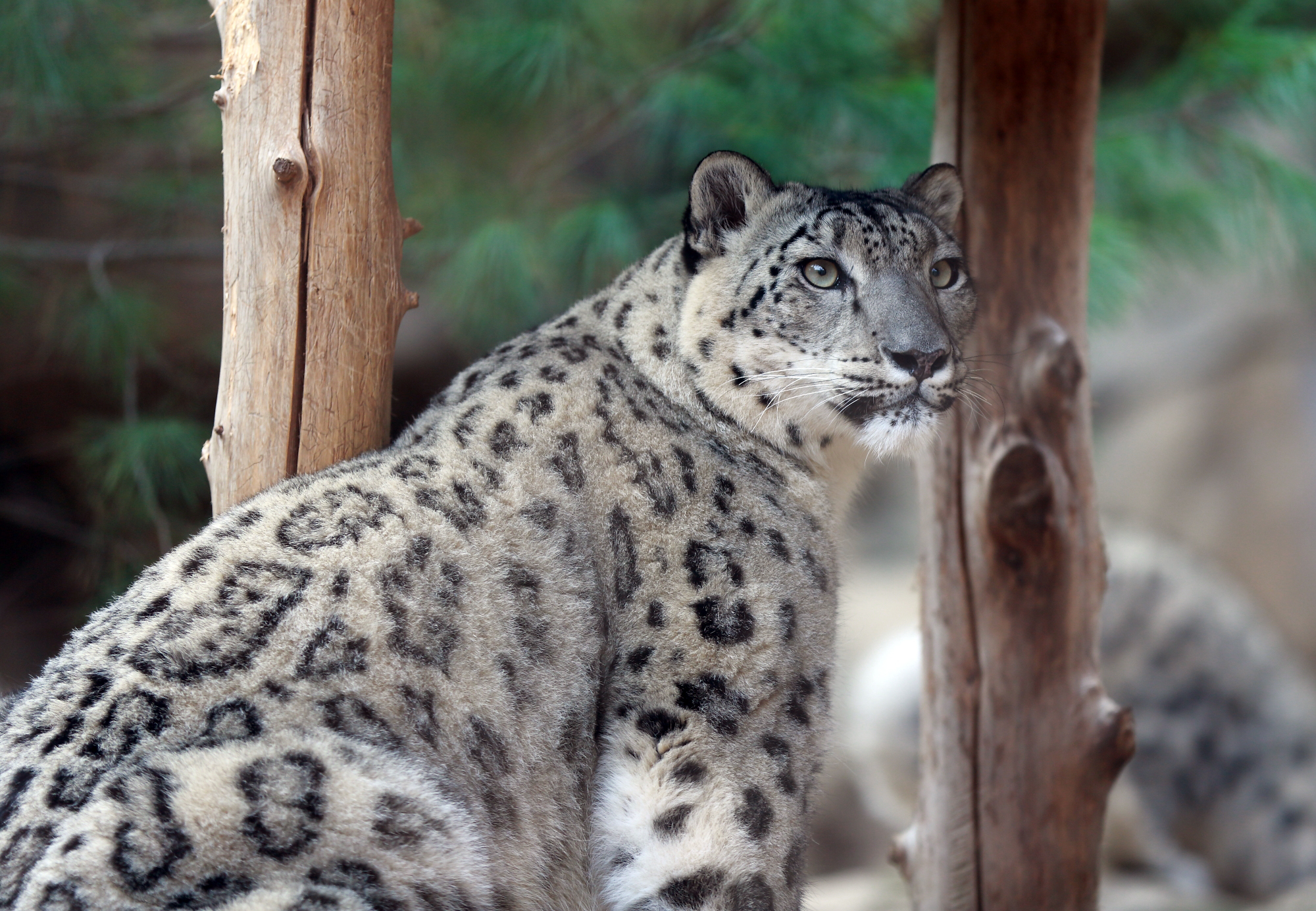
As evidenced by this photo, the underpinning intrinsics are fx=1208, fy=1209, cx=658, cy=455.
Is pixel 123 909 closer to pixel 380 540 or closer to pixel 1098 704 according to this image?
pixel 380 540

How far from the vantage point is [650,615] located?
2.50 m

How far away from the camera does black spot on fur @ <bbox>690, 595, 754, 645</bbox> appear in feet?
8.10

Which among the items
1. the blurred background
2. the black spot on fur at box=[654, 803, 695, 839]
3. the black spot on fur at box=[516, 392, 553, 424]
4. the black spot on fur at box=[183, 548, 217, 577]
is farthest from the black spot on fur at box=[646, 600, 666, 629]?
the blurred background

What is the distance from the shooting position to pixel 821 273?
2.77 m

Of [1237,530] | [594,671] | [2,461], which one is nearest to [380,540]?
[594,671]

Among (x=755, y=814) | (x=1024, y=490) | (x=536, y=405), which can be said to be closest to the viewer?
(x=755, y=814)

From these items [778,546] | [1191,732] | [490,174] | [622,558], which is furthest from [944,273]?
[490,174]

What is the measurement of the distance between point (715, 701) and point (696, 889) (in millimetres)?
359

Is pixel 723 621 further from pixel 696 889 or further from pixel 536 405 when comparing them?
pixel 536 405

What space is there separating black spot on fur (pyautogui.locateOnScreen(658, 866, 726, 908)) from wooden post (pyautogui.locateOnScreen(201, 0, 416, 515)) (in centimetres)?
120

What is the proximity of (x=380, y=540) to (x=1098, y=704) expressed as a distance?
2.24m

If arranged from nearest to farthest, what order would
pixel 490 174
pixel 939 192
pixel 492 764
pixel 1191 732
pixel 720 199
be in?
1. pixel 492 764
2. pixel 720 199
3. pixel 939 192
4. pixel 1191 732
5. pixel 490 174

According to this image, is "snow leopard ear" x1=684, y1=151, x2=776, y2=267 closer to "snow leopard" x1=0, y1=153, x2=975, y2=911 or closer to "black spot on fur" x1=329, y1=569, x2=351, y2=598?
"snow leopard" x1=0, y1=153, x2=975, y2=911

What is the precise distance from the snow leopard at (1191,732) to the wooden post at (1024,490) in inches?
95.9
